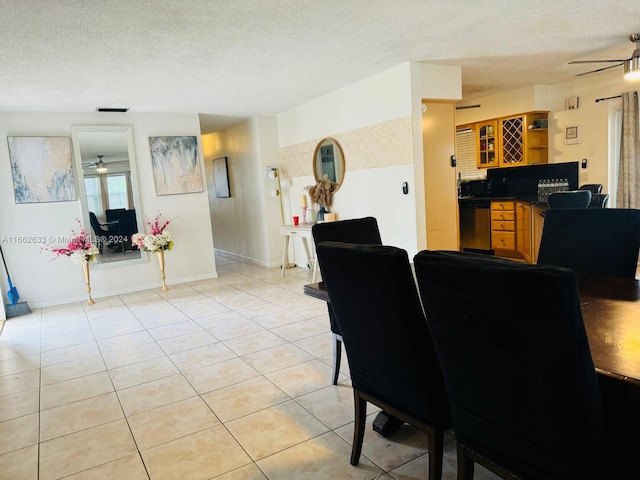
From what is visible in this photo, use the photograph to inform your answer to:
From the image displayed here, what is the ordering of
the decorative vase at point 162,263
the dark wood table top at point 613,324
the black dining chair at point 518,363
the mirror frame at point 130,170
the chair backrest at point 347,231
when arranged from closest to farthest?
1. the black dining chair at point 518,363
2. the dark wood table top at point 613,324
3. the chair backrest at point 347,231
4. the mirror frame at point 130,170
5. the decorative vase at point 162,263

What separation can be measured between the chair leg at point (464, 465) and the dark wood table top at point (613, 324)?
48 centimetres

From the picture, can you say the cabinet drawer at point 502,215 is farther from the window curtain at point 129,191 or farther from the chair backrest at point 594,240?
the window curtain at point 129,191

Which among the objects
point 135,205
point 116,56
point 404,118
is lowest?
point 135,205

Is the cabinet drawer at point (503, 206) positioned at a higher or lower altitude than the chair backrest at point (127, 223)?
lower

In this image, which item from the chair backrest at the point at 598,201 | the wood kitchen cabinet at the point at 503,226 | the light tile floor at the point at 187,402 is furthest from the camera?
the wood kitchen cabinet at the point at 503,226

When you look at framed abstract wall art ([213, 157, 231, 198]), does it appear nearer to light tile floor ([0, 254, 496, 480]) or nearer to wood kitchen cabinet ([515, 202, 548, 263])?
light tile floor ([0, 254, 496, 480])

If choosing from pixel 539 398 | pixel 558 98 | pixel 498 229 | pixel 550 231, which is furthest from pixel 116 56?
pixel 558 98

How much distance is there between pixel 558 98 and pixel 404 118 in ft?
9.68

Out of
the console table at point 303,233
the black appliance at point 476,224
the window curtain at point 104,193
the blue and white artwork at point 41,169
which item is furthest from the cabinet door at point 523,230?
the blue and white artwork at point 41,169

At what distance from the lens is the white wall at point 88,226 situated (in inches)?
201

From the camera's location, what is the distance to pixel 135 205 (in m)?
5.74

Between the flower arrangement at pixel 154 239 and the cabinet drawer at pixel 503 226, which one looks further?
the cabinet drawer at pixel 503 226

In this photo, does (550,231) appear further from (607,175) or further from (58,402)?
(607,175)

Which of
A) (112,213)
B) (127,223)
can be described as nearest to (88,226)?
(112,213)
